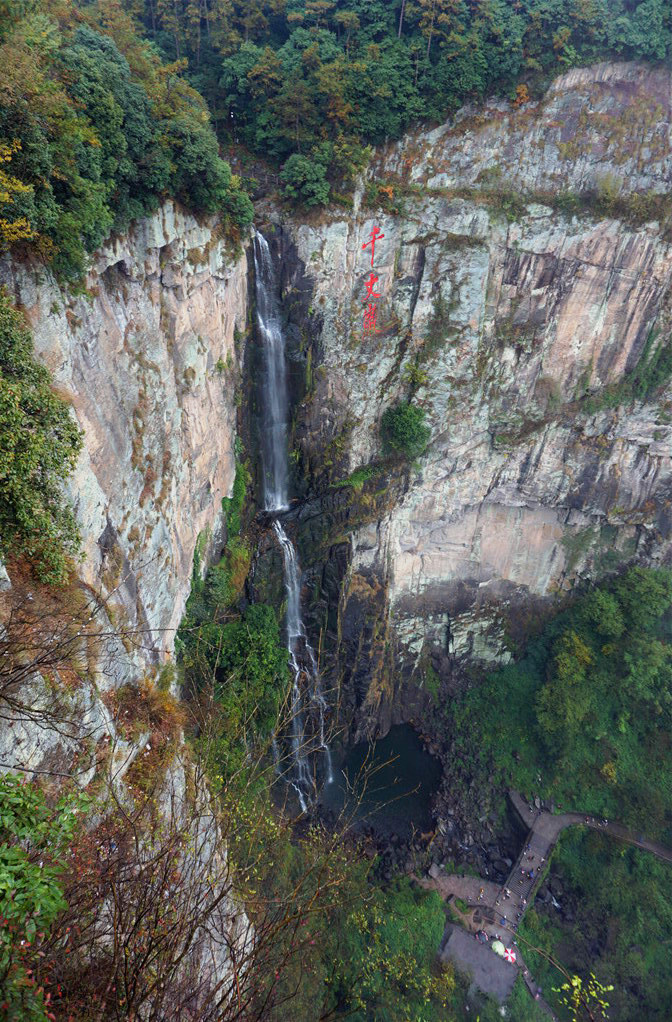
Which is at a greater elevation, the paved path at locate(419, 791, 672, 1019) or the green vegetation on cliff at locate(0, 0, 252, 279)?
the green vegetation on cliff at locate(0, 0, 252, 279)

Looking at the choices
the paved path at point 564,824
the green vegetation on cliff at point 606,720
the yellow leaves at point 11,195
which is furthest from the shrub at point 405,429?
the paved path at point 564,824

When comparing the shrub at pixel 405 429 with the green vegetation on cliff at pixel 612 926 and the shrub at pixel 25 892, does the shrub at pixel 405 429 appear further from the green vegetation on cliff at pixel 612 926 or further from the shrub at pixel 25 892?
the green vegetation on cliff at pixel 612 926

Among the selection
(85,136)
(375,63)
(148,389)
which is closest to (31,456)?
(148,389)

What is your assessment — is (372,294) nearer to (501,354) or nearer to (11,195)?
(501,354)

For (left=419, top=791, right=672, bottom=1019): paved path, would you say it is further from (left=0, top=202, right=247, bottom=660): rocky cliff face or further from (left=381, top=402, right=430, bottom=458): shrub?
(left=381, top=402, right=430, bottom=458): shrub

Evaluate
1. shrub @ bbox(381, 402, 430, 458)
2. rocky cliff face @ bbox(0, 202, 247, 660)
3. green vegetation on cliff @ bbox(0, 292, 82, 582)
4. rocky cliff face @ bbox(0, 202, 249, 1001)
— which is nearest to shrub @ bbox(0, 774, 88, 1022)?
rocky cliff face @ bbox(0, 202, 249, 1001)

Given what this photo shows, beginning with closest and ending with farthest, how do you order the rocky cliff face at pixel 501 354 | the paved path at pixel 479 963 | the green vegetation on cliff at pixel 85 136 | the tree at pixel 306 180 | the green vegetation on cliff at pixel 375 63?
the green vegetation on cliff at pixel 85 136
the tree at pixel 306 180
the green vegetation on cliff at pixel 375 63
the paved path at pixel 479 963
the rocky cliff face at pixel 501 354
